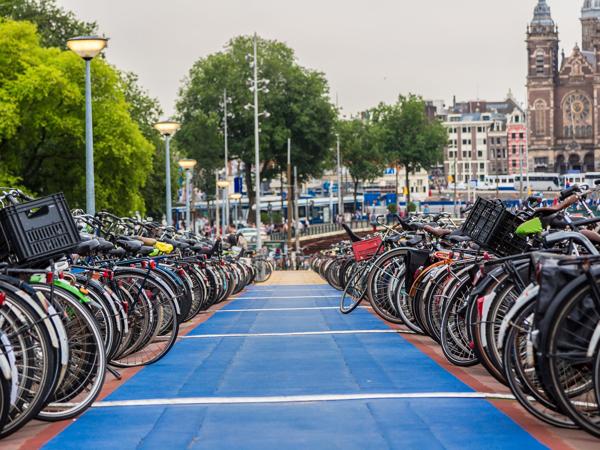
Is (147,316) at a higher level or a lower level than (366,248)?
lower

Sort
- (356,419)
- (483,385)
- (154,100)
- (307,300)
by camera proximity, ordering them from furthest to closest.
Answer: (154,100), (307,300), (483,385), (356,419)

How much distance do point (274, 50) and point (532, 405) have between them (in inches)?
3555

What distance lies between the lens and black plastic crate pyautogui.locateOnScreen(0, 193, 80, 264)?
7.66 m

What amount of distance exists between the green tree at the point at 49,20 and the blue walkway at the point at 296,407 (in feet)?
162

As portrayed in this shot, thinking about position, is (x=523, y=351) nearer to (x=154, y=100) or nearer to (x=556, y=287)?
(x=556, y=287)

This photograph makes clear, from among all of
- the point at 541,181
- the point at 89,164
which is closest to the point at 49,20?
the point at 89,164

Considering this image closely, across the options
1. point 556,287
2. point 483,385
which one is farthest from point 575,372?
point 483,385

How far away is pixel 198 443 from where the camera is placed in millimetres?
6824

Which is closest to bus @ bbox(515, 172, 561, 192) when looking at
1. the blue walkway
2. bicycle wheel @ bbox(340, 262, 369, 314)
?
bicycle wheel @ bbox(340, 262, 369, 314)

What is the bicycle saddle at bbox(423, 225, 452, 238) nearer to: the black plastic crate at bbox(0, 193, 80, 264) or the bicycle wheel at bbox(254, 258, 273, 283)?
the black plastic crate at bbox(0, 193, 80, 264)

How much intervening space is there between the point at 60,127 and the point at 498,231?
34493mm

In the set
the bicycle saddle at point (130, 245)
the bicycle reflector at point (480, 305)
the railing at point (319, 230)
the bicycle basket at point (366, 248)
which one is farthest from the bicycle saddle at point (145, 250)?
the railing at point (319, 230)

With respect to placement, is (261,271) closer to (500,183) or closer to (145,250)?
(145,250)

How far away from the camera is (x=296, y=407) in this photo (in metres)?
7.98
